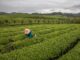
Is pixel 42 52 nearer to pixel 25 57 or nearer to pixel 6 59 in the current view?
pixel 25 57

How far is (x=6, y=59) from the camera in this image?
16.3 m

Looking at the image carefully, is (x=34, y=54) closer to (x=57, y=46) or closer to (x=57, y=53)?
(x=57, y=53)

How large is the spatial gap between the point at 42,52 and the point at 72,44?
30.9ft

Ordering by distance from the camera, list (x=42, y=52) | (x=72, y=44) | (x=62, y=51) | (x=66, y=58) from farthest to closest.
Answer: (x=72, y=44), (x=62, y=51), (x=42, y=52), (x=66, y=58)

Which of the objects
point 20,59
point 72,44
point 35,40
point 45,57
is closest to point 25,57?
point 20,59

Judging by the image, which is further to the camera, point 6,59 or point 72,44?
point 72,44

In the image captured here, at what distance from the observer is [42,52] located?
64.9 feet

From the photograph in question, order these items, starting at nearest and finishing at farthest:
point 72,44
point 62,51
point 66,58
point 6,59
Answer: point 6,59, point 66,58, point 62,51, point 72,44

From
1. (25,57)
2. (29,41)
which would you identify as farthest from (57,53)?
(29,41)

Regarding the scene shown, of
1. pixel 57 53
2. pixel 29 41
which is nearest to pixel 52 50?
pixel 57 53

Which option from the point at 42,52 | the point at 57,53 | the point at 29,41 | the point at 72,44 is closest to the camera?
the point at 42,52

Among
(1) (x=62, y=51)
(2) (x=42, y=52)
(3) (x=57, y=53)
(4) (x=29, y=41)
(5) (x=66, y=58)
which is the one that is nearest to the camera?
(5) (x=66, y=58)

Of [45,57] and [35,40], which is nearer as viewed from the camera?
[45,57]

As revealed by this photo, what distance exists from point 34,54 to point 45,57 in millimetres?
1156
